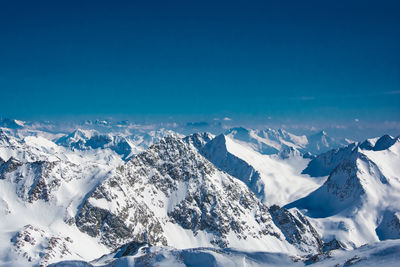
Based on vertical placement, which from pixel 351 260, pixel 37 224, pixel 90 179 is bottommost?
pixel 351 260

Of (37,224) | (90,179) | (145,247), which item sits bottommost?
(145,247)

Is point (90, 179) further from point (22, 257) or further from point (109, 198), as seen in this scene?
point (22, 257)

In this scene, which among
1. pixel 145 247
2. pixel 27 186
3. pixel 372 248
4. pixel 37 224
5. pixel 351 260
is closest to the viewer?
pixel 351 260

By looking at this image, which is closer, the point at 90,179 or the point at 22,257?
the point at 22,257

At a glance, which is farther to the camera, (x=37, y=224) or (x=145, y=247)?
(x=37, y=224)

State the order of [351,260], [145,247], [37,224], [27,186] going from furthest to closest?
[27,186], [37,224], [145,247], [351,260]

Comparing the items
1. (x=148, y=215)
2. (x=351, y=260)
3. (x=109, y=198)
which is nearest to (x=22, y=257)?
(x=109, y=198)

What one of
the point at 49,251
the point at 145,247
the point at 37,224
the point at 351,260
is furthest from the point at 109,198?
the point at 351,260

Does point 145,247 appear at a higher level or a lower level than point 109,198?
lower

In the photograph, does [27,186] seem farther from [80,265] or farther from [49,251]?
[80,265]
